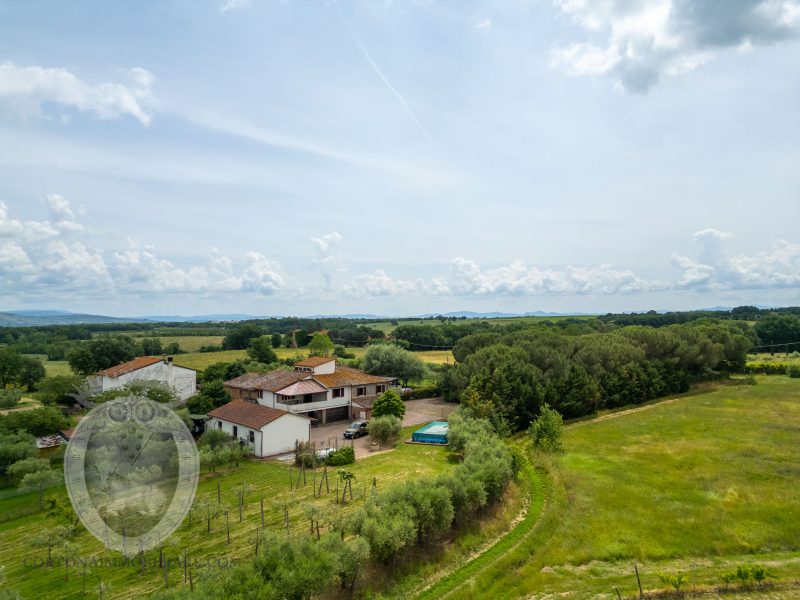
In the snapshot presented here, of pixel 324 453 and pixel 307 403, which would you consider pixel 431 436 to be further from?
pixel 307 403

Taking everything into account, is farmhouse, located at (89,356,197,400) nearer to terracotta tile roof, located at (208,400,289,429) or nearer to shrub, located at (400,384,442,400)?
terracotta tile roof, located at (208,400,289,429)

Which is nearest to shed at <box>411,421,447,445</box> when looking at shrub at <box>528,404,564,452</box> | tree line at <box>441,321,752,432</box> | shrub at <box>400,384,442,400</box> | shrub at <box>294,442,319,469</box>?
tree line at <box>441,321,752,432</box>

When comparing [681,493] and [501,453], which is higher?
[501,453]

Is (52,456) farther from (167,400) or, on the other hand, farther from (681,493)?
(681,493)

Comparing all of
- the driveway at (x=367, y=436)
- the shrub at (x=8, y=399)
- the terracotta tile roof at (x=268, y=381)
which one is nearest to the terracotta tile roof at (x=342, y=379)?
the terracotta tile roof at (x=268, y=381)

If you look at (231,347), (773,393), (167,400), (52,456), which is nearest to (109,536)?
(52,456)

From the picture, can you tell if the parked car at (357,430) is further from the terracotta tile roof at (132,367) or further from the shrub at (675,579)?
the terracotta tile roof at (132,367)

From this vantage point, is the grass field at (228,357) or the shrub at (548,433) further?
the grass field at (228,357)
